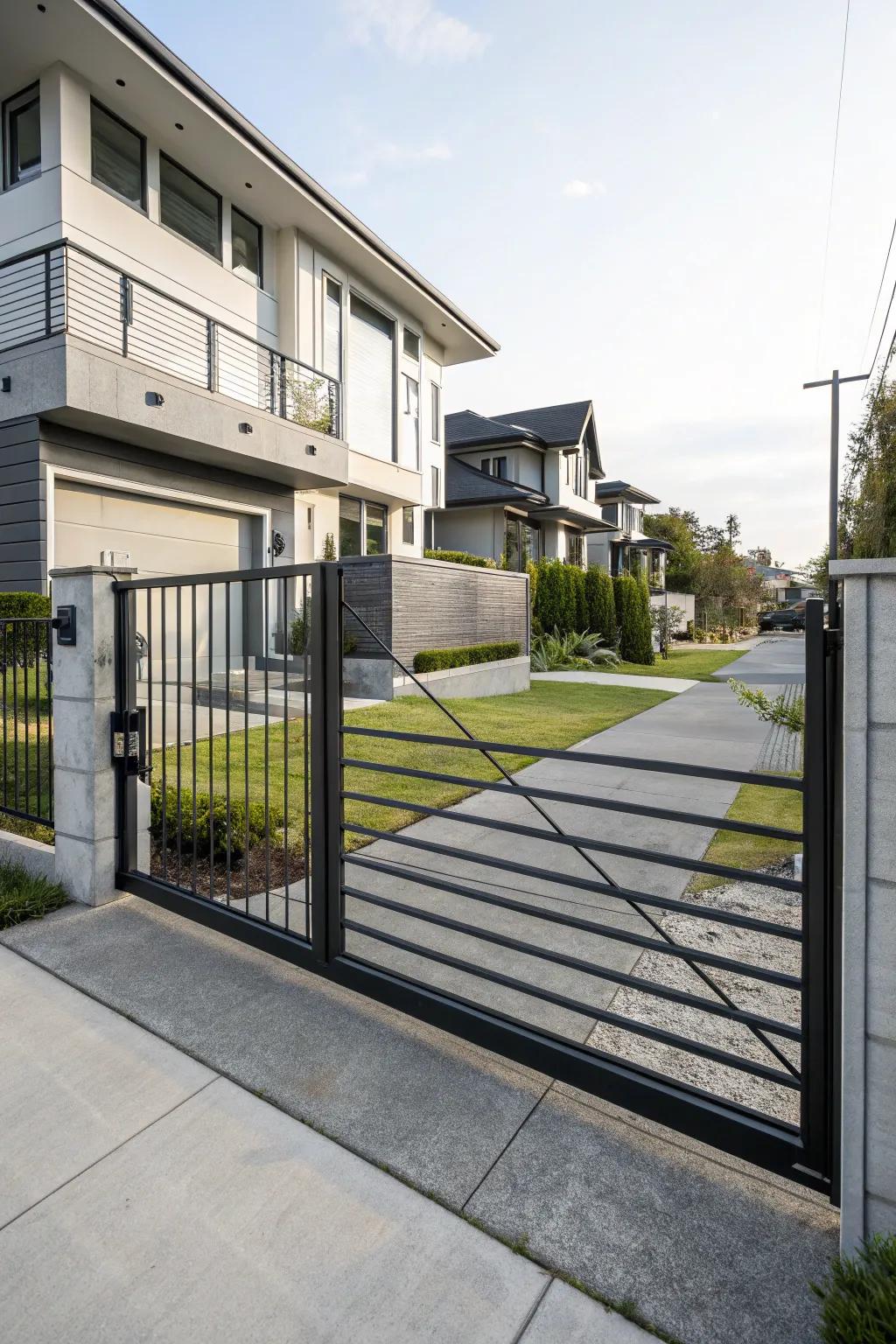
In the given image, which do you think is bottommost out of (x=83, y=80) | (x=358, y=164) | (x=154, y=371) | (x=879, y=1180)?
(x=879, y=1180)

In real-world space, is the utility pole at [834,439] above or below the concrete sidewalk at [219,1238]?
above

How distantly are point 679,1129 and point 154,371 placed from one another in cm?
1096

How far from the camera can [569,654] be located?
64.9ft

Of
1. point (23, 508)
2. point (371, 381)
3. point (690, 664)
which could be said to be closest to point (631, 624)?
point (690, 664)

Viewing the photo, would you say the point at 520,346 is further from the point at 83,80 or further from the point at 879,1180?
the point at 879,1180

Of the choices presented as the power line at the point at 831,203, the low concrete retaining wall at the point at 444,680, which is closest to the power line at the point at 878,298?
the power line at the point at 831,203

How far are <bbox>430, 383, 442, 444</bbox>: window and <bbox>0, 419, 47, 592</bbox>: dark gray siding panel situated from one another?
1276cm

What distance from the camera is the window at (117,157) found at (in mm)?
11188

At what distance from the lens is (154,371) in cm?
1030

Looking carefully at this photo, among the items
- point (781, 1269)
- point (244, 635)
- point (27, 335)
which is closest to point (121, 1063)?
point (244, 635)

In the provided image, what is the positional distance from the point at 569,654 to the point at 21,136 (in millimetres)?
15105

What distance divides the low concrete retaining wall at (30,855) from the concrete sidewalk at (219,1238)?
71.8 inches

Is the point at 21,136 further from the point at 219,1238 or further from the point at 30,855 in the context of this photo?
the point at 219,1238

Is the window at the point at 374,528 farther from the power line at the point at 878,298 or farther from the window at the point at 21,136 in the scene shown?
the power line at the point at 878,298
